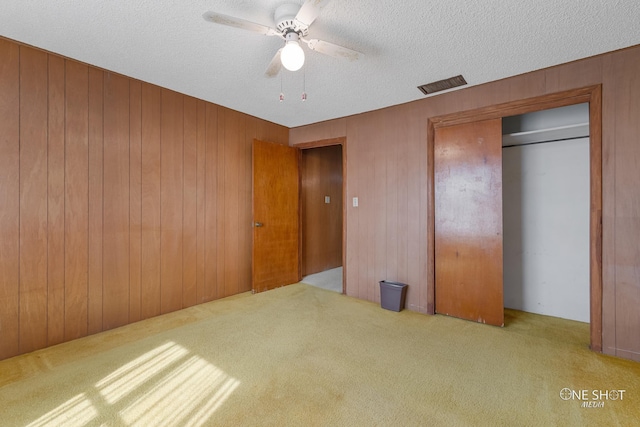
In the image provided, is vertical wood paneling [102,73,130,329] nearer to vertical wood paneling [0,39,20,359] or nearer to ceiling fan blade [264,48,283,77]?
vertical wood paneling [0,39,20,359]

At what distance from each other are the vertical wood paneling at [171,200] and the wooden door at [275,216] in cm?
94

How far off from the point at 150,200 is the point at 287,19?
2.21 metres

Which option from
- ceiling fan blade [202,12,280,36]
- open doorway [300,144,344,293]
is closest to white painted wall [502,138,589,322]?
open doorway [300,144,344,293]

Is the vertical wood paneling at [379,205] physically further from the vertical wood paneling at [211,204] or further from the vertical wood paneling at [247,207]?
the vertical wood paneling at [211,204]

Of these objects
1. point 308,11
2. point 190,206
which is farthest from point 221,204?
point 308,11

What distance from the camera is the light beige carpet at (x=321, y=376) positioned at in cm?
161

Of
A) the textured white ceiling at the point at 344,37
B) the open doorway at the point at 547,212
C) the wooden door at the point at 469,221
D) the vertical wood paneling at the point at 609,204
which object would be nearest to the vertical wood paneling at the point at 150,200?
the textured white ceiling at the point at 344,37

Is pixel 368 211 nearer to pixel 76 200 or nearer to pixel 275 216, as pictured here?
pixel 275 216

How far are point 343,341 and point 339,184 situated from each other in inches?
142

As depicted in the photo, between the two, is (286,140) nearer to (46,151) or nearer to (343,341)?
(46,151)

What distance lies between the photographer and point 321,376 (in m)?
1.98

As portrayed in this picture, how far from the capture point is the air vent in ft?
9.16

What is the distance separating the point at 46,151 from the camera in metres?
2.36

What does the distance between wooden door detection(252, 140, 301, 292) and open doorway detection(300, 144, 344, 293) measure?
255mm
